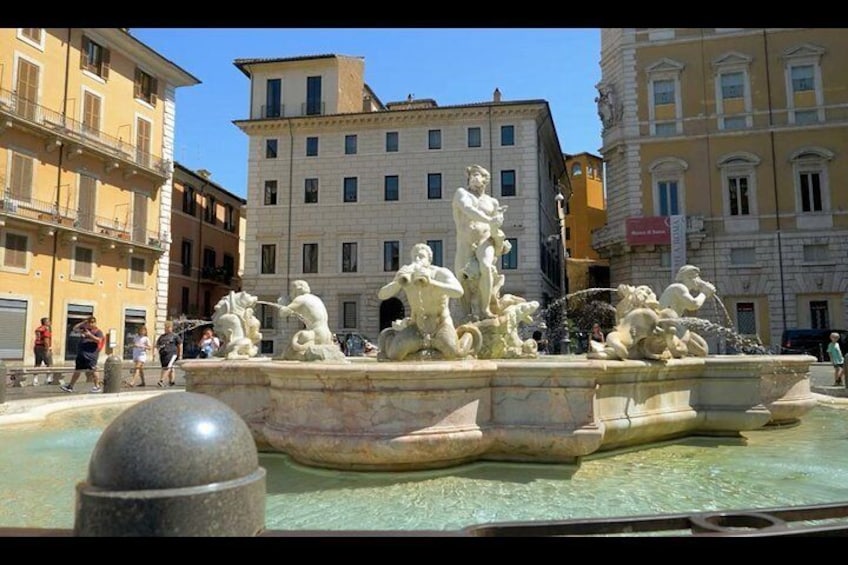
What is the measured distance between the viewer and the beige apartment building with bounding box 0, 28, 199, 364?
24.1m

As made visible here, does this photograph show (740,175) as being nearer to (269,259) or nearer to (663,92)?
(663,92)

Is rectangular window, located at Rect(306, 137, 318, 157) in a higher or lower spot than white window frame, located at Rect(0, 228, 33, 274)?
higher

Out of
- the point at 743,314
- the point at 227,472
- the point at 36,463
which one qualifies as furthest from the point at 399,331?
the point at 743,314

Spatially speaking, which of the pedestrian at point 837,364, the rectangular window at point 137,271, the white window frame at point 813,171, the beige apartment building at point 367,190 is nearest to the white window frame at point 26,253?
the rectangular window at point 137,271

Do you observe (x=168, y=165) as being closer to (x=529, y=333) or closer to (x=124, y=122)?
(x=124, y=122)

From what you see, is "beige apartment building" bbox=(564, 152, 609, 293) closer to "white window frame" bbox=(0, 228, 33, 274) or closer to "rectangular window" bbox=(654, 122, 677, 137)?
"rectangular window" bbox=(654, 122, 677, 137)

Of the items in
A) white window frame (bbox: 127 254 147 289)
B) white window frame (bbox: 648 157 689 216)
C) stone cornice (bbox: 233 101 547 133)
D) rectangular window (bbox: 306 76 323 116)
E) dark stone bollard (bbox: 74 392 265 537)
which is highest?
rectangular window (bbox: 306 76 323 116)

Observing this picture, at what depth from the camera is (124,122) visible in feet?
98.4

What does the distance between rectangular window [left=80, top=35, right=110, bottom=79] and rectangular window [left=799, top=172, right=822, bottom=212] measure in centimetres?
3320

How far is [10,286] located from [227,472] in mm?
26458

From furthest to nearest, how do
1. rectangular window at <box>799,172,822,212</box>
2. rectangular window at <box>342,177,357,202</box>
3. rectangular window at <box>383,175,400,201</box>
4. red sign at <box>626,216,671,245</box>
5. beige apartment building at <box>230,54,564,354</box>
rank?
rectangular window at <box>342,177,357,202</box>, rectangular window at <box>383,175,400,201</box>, beige apartment building at <box>230,54,564,354</box>, red sign at <box>626,216,671,245</box>, rectangular window at <box>799,172,822,212</box>

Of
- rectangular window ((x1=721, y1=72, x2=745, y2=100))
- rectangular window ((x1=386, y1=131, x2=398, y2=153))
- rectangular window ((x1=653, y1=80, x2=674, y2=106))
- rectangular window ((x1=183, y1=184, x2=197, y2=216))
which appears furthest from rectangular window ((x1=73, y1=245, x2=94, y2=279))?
rectangular window ((x1=721, y1=72, x2=745, y2=100))

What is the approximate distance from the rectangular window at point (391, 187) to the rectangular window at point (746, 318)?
18729 millimetres

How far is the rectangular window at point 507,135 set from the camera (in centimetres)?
3450
